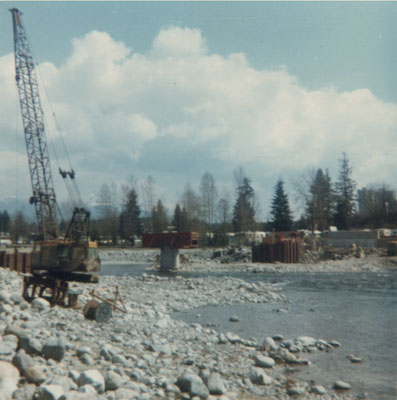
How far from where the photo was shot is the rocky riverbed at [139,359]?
24.5 ft

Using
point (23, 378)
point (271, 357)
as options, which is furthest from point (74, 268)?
point (23, 378)

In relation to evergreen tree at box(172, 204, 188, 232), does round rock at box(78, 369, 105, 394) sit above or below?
below

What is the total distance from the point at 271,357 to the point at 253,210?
76712 millimetres

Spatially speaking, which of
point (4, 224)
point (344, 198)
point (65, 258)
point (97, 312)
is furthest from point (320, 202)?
point (4, 224)

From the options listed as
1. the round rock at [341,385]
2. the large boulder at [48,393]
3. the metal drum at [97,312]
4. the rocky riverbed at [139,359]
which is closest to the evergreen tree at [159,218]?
the rocky riverbed at [139,359]

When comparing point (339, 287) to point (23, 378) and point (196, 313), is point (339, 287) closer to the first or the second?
point (196, 313)

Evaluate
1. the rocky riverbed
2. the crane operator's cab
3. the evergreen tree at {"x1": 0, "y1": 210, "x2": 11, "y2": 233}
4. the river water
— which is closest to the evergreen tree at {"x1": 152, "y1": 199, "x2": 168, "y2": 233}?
the river water

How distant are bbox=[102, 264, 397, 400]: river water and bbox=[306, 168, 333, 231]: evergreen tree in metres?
48.6

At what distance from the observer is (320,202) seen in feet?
260

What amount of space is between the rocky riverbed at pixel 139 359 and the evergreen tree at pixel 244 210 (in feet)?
224

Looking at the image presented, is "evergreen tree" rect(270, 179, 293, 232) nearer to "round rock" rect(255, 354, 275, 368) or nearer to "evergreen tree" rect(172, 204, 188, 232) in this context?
"evergreen tree" rect(172, 204, 188, 232)

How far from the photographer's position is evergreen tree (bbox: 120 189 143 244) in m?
91.8

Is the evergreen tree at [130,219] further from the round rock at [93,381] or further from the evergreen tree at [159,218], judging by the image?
the round rock at [93,381]

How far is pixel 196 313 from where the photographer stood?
61.7 ft
